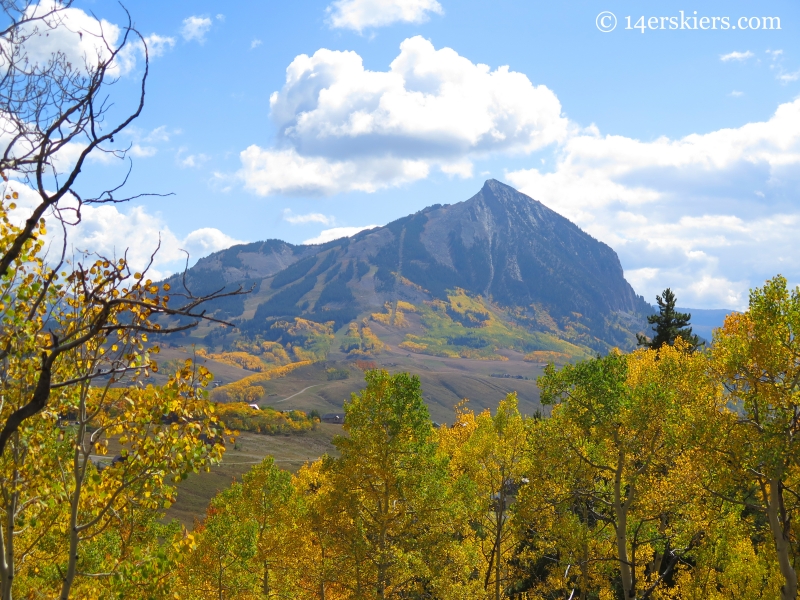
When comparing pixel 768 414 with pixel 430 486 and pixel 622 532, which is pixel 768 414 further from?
pixel 430 486

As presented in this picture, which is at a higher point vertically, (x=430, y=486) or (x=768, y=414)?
(x=768, y=414)

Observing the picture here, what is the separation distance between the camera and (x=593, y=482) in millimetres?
24359

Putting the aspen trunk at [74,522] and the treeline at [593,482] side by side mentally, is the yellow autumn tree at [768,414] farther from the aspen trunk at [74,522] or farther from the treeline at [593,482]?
the aspen trunk at [74,522]

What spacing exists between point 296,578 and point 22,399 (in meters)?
28.3

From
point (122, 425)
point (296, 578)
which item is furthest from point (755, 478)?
point (296, 578)

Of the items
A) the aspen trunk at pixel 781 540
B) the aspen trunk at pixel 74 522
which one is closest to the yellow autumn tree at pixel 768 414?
the aspen trunk at pixel 781 540

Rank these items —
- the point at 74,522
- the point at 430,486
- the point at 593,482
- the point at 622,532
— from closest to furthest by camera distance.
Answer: the point at 74,522 → the point at 622,532 → the point at 593,482 → the point at 430,486

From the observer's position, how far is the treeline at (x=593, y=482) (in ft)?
54.9

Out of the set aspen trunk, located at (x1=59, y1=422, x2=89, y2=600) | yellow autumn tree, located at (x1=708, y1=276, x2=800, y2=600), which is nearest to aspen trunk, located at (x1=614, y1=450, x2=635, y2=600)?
yellow autumn tree, located at (x1=708, y1=276, x2=800, y2=600)

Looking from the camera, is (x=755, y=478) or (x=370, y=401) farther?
(x=370, y=401)

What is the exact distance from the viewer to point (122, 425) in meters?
9.41

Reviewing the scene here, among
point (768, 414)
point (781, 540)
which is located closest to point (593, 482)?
point (781, 540)

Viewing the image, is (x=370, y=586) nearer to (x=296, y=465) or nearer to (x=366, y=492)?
(x=366, y=492)

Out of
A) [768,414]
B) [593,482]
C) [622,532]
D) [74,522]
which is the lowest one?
[622,532]
